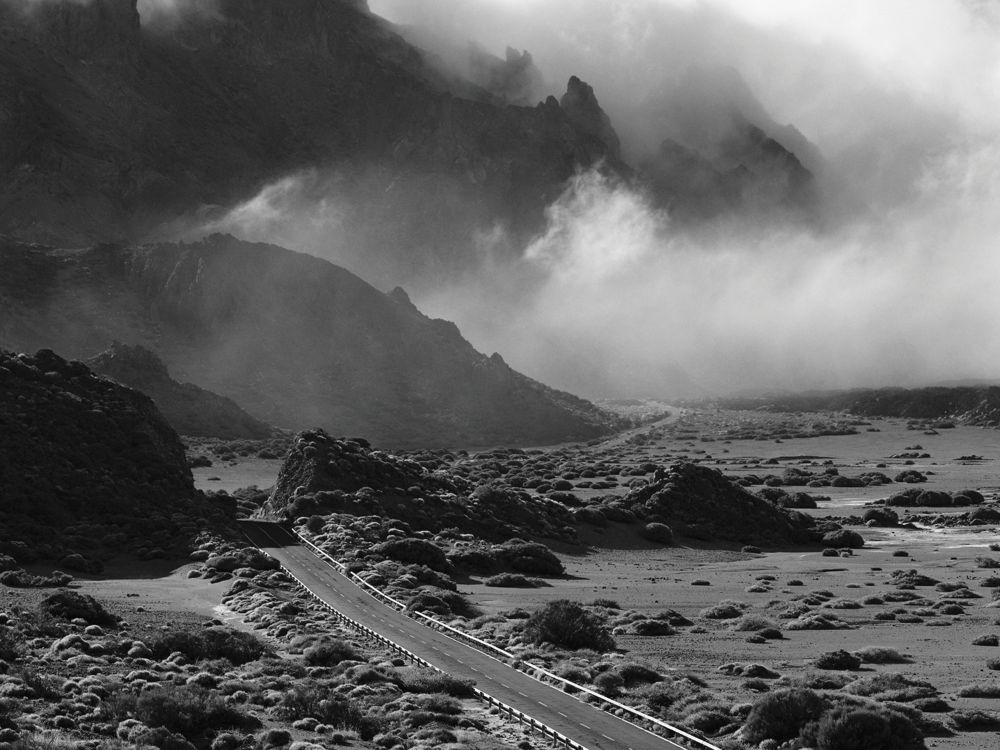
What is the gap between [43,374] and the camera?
84.8 meters

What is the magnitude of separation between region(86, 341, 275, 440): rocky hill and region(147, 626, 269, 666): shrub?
117 m

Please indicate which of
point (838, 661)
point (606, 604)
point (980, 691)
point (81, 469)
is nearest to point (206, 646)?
point (838, 661)

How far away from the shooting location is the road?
2900 cm

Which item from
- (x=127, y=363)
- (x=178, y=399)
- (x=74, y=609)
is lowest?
(x=74, y=609)

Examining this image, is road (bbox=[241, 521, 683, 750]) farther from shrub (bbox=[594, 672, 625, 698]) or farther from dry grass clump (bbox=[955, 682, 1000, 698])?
dry grass clump (bbox=[955, 682, 1000, 698])

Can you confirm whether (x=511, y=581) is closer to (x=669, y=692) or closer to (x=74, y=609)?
(x=74, y=609)

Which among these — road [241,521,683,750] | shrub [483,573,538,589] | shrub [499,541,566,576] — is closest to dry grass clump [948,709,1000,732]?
road [241,521,683,750]

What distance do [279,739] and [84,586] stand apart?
3209 cm

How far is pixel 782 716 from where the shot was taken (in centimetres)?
2809

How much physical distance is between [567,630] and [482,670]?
548cm

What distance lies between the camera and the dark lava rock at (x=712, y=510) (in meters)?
87.7

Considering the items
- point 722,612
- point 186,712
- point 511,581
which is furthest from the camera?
point 511,581

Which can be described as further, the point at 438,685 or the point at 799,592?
the point at 799,592

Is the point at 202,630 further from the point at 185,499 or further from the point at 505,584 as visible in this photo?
the point at 185,499
